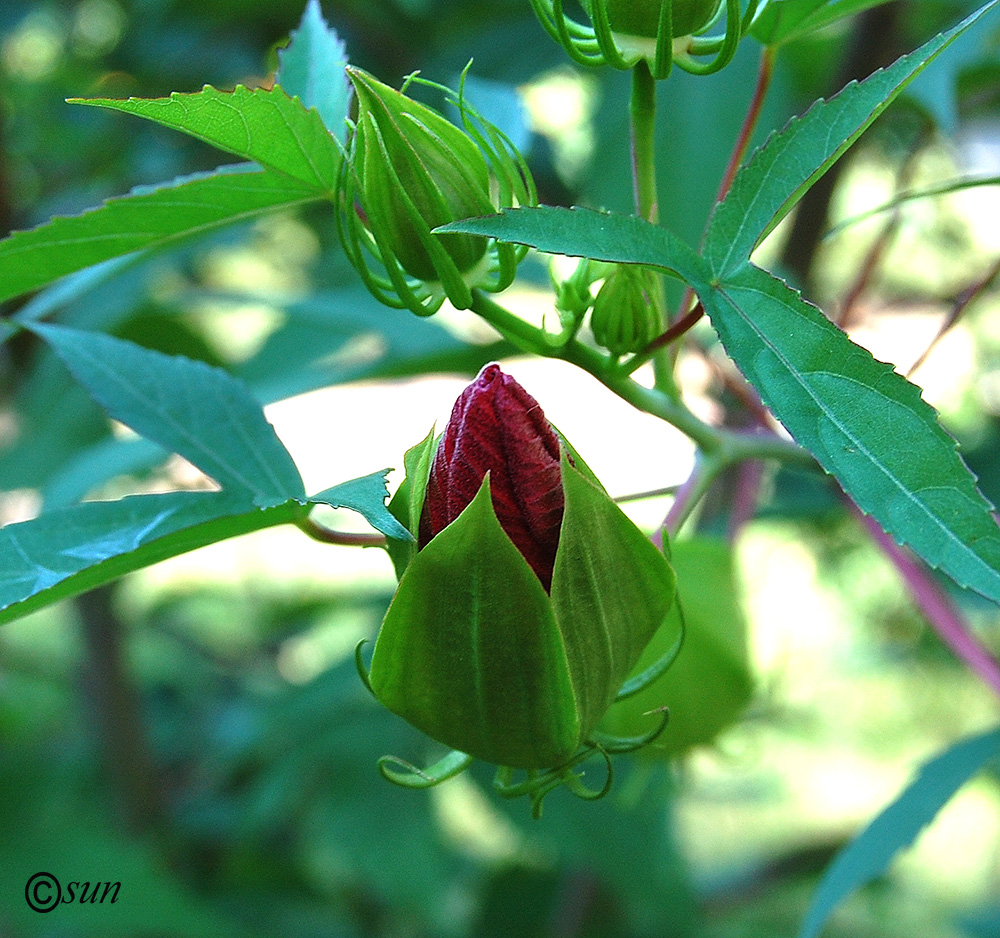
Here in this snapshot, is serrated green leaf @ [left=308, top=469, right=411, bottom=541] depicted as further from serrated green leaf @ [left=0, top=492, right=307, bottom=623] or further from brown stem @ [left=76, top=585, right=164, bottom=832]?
brown stem @ [left=76, top=585, right=164, bottom=832]

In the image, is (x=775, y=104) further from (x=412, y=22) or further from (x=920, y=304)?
(x=412, y=22)

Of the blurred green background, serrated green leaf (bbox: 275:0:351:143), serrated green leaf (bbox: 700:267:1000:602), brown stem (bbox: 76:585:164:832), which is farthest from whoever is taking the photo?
brown stem (bbox: 76:585:164:832)

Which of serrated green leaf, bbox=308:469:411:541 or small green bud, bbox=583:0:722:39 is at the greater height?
small green bud, bbox=583:0:722:39

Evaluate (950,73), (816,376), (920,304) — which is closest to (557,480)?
(816,376)

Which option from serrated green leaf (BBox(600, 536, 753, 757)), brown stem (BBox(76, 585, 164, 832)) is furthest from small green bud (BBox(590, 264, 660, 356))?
brown stem (BBox(76, 585, 164, 832))

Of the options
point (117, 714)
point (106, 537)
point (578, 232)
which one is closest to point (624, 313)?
point (578, 232)

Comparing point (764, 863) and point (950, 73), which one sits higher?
point (950, 73)

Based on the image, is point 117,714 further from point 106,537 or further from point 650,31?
point 650,31
